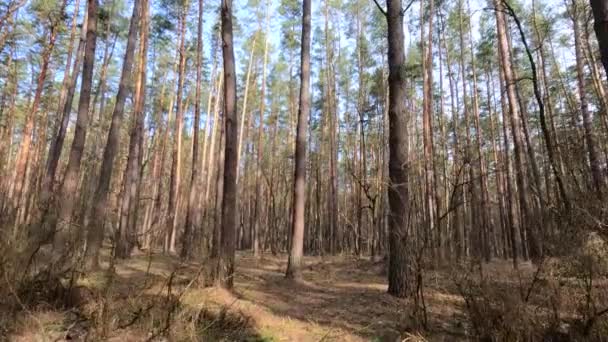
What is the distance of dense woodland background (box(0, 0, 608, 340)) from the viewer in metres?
3.50

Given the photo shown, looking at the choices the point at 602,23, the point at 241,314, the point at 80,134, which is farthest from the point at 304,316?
the point at 80,134

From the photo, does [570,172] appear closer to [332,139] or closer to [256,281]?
[256,281]

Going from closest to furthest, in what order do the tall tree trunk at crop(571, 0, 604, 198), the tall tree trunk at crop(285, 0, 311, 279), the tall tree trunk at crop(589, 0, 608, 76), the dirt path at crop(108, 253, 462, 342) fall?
the tall tree trunk at crop(589, 0, 608, 76) < the dirt path at crop(108, 253, 462, 342) < the tall tree trunk at crop(571, 0, 604, 198) < the tall tree trunk at crop(285, 0, 311, 279)

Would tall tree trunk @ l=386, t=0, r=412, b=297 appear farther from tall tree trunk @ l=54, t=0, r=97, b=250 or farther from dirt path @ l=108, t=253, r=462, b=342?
tall tree trunk @ l=54, t=0, r=97, b=250

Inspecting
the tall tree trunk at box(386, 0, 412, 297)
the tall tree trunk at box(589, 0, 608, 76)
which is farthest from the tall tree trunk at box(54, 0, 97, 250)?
the tall tree trunk at box(589, 0, 608, 76)

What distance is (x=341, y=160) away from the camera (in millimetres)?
31688

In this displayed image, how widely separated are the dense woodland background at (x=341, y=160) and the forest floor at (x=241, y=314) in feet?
0.30

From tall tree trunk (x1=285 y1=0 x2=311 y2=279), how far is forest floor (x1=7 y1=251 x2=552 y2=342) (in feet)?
2.71

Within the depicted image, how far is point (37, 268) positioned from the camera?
379 cm

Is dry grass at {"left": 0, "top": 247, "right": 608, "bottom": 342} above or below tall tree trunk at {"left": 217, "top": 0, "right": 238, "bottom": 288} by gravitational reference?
below

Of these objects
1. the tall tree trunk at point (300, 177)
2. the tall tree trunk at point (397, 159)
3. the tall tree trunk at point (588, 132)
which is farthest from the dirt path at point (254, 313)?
the tall tree trunk at point (588, 132)

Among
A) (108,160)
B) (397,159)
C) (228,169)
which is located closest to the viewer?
(397,159)

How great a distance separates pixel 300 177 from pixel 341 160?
2383cm

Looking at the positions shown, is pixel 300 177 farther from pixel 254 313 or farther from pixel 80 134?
pixel 80 134
